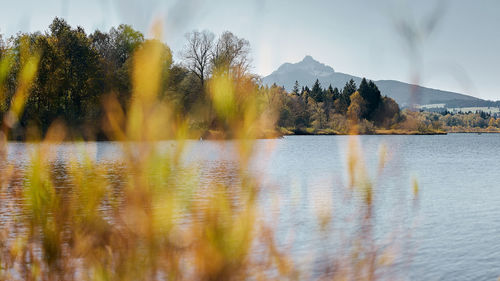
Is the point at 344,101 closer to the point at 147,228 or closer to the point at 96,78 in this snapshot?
the point at 96,78

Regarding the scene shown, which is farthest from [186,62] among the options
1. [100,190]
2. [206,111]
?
[100,190]

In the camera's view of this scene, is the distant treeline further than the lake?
Yes

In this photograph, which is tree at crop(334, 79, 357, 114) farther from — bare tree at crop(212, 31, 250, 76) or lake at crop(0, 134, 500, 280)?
lake at crop(0, 134, 500, 280)

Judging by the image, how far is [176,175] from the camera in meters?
29.7

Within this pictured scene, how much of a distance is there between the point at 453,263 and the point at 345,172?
2316 cm

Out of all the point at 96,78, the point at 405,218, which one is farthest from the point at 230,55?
the point at 405,218

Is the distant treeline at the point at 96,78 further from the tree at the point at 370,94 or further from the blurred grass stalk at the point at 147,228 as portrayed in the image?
the tree at the point at 370,94

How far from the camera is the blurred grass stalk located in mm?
8703

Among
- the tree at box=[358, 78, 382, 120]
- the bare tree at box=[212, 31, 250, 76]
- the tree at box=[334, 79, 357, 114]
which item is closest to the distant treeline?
the bare tree at box=[212, 31, 250, 76]

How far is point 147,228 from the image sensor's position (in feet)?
43.3

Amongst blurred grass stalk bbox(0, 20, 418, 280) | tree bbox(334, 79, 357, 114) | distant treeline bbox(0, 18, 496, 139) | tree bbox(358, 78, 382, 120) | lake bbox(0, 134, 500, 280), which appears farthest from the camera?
tree bbox(334, 79, 357, 114)

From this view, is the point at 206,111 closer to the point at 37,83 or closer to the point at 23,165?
the point at 37,83

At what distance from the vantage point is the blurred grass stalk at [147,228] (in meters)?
8.70

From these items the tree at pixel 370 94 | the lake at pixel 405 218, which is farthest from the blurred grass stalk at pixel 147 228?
the tree at pixel 370 94
